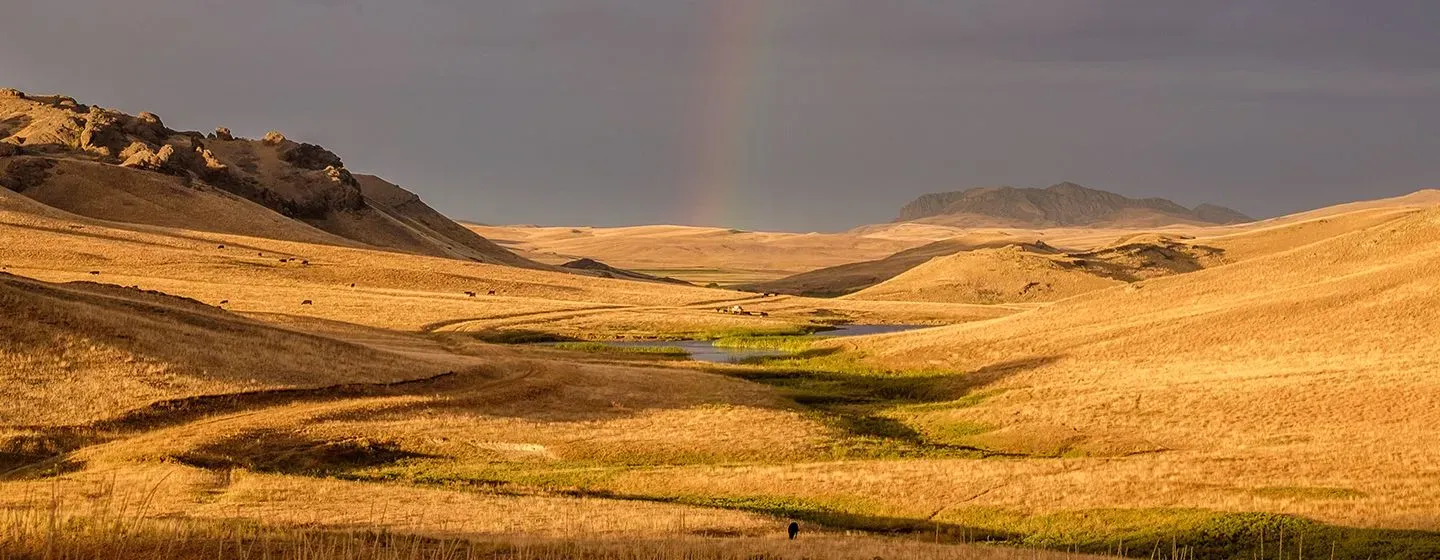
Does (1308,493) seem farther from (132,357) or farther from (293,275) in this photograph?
(293,275)

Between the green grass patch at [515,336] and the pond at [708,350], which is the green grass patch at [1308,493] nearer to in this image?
the pond at [708,350]

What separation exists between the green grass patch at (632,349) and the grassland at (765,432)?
8.12 feet

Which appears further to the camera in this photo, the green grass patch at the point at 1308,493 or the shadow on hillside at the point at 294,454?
Answer: the shadow on hillside at the point at 294,454

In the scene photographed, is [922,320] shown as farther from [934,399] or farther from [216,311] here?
[216,311]

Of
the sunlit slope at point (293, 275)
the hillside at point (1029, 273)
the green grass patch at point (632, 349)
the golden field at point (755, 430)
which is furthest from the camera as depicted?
the hillside at point (1029, 273)

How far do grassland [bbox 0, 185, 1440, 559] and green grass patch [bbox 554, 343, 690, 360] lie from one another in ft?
8.12

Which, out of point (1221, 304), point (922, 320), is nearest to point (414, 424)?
point (1221, 304)

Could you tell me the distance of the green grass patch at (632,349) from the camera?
83.4m

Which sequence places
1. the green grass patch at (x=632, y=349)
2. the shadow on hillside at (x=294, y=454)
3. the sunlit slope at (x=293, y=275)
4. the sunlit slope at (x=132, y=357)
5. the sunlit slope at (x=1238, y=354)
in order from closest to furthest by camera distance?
the shadow on hillside at (x=294, y=454), the sunlit slope at (x=132, y=357), the sunlit slope at (x=1238, y=354), the green grass patch at (x=632, y=349), the sunlit slope at (x=293, y=275)

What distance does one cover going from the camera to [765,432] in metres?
48.9

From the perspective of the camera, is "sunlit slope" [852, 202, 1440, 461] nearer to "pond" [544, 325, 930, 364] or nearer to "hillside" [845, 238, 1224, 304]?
"pond" [544, 325, 930, 364]

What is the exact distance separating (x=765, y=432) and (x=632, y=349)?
3912 centimetres

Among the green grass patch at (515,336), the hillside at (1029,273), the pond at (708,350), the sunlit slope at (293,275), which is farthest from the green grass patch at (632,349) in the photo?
the hillside at (1029,273)

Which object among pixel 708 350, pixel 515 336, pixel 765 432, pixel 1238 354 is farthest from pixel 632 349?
pixel 1238 354
